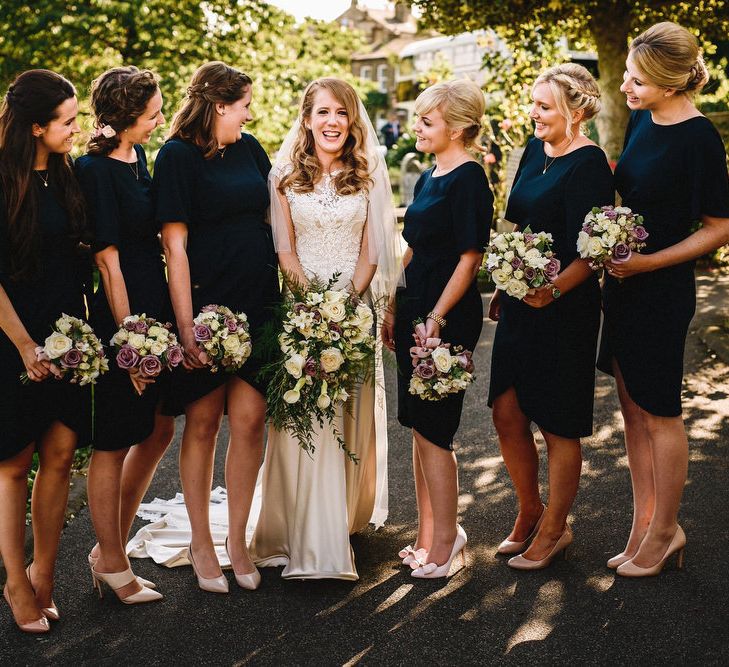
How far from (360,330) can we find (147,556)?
179 cm

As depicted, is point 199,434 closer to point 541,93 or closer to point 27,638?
point 27,638

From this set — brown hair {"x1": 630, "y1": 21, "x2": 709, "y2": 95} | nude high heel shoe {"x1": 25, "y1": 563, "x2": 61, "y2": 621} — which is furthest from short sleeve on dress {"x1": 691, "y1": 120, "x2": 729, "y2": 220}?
nude high heel shoe {"x1": 25, "y1": 563, "x2": 61, "y2": 621}

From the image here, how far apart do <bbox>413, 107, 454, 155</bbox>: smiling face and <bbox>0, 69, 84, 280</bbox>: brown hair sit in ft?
5.35

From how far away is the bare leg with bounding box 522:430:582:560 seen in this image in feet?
13.4

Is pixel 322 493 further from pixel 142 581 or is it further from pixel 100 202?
pixel 100 202

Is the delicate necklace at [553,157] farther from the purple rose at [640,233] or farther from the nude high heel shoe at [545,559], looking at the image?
the nude high heel shoe at [545,559]

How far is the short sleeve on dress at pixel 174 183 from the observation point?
379cm

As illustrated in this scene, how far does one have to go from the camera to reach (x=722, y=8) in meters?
10.8

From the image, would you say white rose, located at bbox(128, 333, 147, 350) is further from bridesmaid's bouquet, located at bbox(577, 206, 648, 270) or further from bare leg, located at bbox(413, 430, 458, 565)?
bridesmaid's bouquet, located at bbox(577, 206, 648, 270)

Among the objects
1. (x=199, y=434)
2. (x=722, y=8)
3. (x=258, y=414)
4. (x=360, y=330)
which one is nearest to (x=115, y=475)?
(x=199, y=434)

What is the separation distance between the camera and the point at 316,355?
379cm

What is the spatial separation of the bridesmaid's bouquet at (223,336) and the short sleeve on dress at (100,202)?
0.51 metres

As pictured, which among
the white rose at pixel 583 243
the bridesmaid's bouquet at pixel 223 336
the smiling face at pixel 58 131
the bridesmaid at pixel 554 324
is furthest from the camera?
the bridesmaid at pixel 554 324

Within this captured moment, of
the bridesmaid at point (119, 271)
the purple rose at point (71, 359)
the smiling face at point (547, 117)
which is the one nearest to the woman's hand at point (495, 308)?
the smiling face at point (547, 117)
